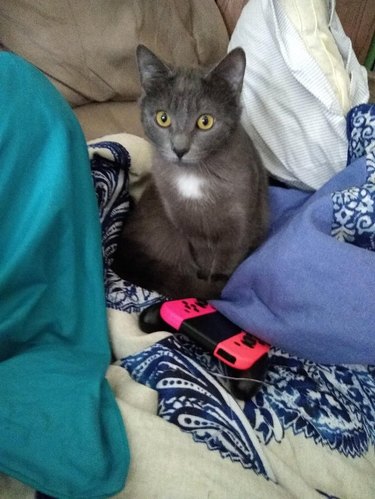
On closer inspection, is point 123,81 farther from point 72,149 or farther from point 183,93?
point 72,149

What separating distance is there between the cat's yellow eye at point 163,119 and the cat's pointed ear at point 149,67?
91 mm

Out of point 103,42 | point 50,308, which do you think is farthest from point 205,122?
point 103,42

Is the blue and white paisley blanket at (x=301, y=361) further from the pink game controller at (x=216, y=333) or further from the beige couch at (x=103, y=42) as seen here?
the beige couch at (x=103, y=42)

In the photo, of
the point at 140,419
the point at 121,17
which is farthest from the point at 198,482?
the point at 121,17

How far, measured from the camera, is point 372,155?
41.4 inches

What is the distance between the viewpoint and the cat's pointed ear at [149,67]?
3.28 ft

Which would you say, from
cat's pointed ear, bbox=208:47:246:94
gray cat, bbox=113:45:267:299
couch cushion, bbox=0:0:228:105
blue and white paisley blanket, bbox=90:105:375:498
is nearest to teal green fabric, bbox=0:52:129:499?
blue and white paisley blanket, bbox=90:105:375:498

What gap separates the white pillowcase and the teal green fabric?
0.62 metres

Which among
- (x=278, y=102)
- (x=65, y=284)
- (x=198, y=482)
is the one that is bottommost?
(x=198, y=482)

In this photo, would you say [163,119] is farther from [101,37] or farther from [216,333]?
[101,37]

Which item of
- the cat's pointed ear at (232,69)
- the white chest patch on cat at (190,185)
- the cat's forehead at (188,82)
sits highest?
the cat's pointed ear at (232,69)

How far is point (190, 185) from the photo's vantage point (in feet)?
3.59

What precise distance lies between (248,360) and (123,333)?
252mm

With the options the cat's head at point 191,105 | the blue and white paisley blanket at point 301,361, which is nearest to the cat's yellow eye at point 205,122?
the cat's head at point 191,105
